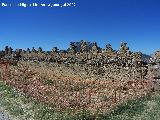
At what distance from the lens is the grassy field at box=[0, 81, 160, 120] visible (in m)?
14.6

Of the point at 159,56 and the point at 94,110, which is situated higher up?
the point at 159,56

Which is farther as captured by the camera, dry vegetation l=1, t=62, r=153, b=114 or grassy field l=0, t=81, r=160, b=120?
dry vegetation l=1, t=62, r=153, b=114

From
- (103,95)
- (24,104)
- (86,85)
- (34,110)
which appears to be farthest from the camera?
(86,85)

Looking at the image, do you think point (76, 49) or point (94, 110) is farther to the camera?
point (76, 49)

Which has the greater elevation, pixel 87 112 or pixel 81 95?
pixel 81 95

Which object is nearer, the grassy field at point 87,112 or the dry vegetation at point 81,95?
the grassy field at point 87,112

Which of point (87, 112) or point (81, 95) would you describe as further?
point (81, 95)

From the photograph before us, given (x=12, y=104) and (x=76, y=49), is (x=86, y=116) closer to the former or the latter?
(x=12, y=104)

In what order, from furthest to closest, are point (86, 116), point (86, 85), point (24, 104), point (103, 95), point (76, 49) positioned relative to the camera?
point (76, 49) → point (86, 85) → point (103, 95) → point (24, 104) → point (86, 116)

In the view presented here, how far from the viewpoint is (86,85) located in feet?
85.1

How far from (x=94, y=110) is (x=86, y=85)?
9619 mm

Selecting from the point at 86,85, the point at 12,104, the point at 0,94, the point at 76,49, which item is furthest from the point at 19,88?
the point at 76,49

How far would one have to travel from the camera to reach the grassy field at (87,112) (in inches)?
576

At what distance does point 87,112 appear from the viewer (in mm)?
15734
